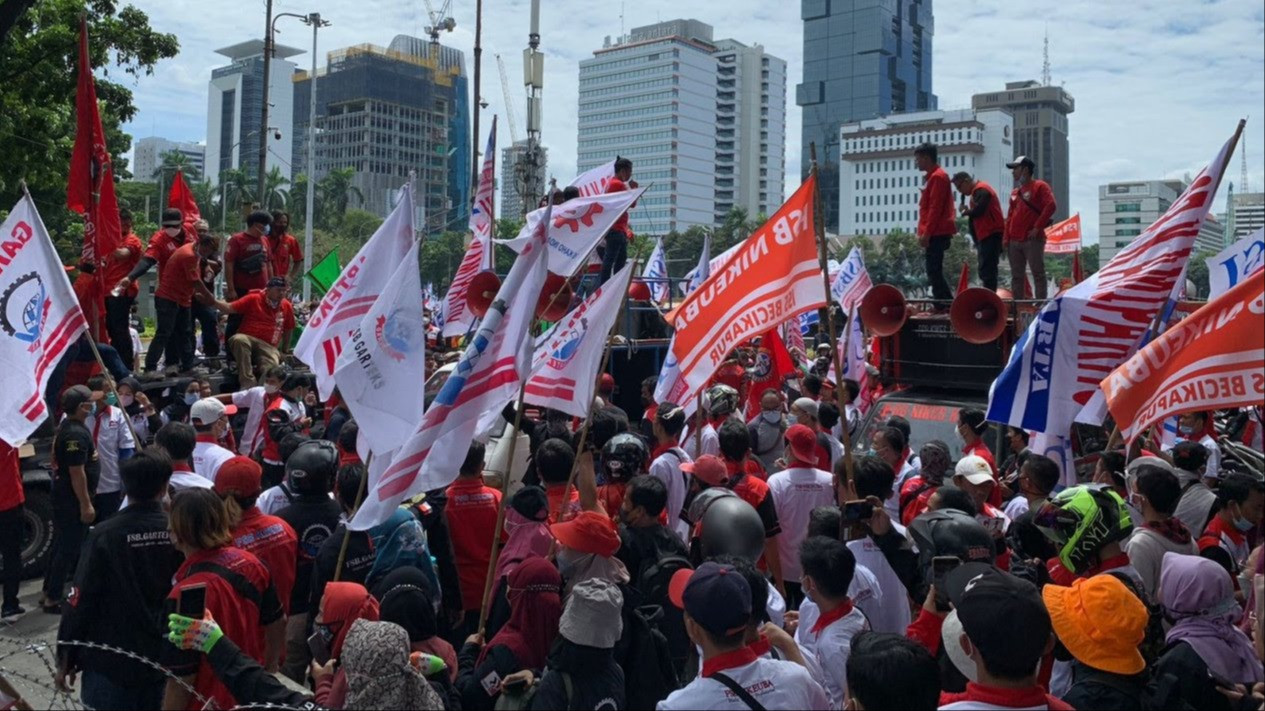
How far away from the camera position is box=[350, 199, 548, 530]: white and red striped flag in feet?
16.0

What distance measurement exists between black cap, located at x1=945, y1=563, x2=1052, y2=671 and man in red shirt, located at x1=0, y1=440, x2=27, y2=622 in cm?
712

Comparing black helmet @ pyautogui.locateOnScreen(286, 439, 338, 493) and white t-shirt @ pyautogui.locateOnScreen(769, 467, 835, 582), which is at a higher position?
black helmet @ pyautogui.locateOnScreen(286, 439, 338, 493)

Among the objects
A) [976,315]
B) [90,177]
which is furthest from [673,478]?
[90,177]

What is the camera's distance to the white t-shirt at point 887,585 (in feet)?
16.6

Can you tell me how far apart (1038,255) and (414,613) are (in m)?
10.00

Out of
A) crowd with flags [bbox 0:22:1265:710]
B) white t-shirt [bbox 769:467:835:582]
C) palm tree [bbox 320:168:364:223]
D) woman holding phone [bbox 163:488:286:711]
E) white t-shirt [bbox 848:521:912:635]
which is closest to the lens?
crowd with flags [bbox 0:22:1265:710]

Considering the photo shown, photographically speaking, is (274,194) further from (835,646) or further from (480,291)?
(835,646)

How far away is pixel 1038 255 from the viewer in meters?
12.4

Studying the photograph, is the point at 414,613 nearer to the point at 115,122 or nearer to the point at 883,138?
the point at 115,122

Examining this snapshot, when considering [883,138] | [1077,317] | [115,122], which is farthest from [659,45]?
[1077,317]

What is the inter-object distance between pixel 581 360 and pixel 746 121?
19269 cm

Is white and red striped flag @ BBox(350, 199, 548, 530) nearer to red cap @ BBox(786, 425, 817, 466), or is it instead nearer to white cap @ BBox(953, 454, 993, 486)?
red cap @ BBox(786, 425, 817, 466)

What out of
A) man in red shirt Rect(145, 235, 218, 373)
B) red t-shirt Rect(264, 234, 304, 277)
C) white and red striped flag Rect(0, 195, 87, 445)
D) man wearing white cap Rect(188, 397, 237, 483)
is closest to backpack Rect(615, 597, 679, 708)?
man wearing white cap Rect(188, 397, 237, 483)

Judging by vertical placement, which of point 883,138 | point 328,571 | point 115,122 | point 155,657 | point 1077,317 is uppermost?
point 883,138
